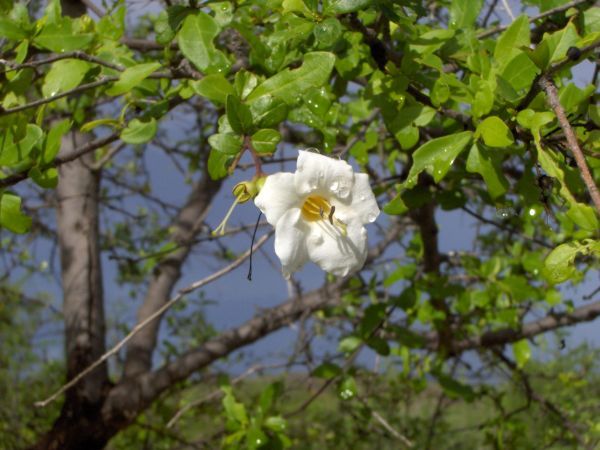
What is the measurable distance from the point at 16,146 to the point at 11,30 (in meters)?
0.22

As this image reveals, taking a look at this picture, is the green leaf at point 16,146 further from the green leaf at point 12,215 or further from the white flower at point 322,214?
the white flower at point 322,214

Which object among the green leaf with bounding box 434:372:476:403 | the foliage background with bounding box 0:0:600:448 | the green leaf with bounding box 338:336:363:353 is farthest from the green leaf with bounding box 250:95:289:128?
the green leaf with bounding box 434:372:476:403

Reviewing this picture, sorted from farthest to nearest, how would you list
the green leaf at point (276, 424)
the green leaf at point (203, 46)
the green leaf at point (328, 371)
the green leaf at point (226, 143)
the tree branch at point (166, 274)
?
the tree branch at point (166, 274) < the green leaf at point (328, 371) < the green leaf at point (276, 424) < the green leaf at point (203, 46) < the green leaf at point (226, 143)

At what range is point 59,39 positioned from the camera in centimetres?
122

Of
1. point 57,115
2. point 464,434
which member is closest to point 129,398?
point 57,115

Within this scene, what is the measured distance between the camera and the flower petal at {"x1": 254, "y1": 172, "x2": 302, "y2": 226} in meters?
0.84

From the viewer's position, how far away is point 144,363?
10.2ft

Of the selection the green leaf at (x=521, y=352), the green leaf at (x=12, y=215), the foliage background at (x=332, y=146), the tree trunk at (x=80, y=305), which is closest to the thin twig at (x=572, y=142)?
the foliage background at (x=332, y=146)

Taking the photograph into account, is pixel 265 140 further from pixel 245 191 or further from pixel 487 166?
pixel 487 166

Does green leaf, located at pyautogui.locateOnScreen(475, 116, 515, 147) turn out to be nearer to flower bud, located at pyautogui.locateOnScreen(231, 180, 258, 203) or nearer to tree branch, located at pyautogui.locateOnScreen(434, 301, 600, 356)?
flower bud, located at pyautogui.locateOnScreen(231, 180, 258, 203)

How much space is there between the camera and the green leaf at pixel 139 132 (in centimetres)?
127

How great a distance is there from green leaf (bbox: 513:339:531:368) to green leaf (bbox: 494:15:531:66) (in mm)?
1386

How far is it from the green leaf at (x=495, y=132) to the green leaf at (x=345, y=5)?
23cm

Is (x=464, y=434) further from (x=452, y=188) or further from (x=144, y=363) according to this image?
(x=452, y=188)
